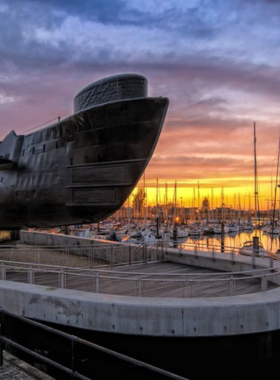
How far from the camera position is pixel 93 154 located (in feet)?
37.8

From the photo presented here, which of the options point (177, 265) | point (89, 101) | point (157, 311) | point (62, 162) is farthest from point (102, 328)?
point (177, 265)

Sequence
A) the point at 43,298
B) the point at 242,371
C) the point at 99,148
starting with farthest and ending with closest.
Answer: the point at 99,148, the point at 43,298, the point at 242,371

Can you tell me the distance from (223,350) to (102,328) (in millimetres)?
2782

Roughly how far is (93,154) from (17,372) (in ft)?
22.9

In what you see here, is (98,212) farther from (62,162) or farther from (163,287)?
(163,287)

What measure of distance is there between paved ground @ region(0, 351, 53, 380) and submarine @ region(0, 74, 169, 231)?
593 cm

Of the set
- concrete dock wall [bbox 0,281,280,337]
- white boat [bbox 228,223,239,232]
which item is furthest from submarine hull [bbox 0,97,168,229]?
white boat [bbox 228,223,239,232]

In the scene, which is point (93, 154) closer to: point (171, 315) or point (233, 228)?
point (171, 315)

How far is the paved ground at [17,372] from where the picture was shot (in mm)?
5621

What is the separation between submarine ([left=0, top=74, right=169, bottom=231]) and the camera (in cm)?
1084

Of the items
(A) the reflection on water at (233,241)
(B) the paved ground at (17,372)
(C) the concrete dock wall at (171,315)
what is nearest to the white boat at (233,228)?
(A) the reflection on water at (233,241)

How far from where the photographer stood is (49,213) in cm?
1288

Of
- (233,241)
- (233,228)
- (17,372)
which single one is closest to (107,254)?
(17,372)

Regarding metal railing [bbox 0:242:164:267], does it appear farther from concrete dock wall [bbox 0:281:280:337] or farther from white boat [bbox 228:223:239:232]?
white boat [bbox 228:223:239:232]
